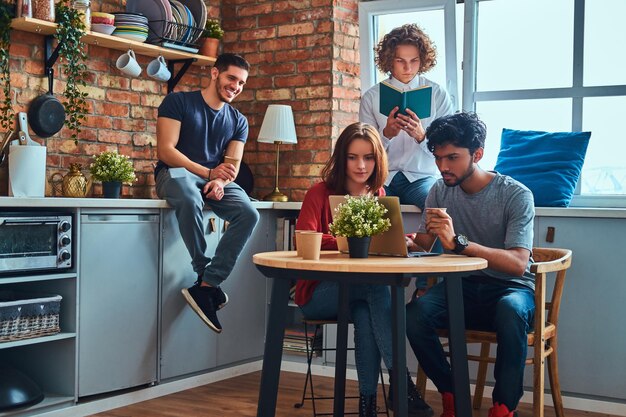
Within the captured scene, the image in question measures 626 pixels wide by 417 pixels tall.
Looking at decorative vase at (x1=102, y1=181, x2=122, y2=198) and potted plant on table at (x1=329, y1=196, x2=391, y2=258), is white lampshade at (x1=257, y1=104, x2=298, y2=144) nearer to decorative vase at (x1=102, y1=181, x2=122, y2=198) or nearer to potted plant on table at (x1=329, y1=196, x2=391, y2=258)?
decorative vase at (x1=102, y1=181, x2=122, y2=198)

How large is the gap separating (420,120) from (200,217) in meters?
1.24

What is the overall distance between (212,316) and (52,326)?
79 cm

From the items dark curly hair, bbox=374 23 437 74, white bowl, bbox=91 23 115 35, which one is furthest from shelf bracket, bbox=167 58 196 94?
dark curly hair, bbox=374 23 437 74

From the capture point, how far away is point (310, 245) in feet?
9.23

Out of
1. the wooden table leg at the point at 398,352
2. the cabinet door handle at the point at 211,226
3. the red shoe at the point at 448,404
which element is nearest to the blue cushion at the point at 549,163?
the red shoe at the point at 448,404

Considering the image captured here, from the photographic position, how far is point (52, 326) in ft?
11.8

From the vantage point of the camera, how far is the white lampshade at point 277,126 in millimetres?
4848

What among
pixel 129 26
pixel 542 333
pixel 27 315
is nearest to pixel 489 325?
pixel 542 333

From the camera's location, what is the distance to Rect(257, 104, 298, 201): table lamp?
191 inches

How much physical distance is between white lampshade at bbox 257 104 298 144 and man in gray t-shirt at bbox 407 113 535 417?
1534mm

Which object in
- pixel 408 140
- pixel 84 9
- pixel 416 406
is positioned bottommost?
pixel 416 406

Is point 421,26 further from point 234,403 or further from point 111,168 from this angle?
point 234,403

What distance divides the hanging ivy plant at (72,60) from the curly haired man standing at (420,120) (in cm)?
144

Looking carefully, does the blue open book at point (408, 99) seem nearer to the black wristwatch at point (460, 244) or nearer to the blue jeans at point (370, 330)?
the black wristwatch at point (460, 244)
